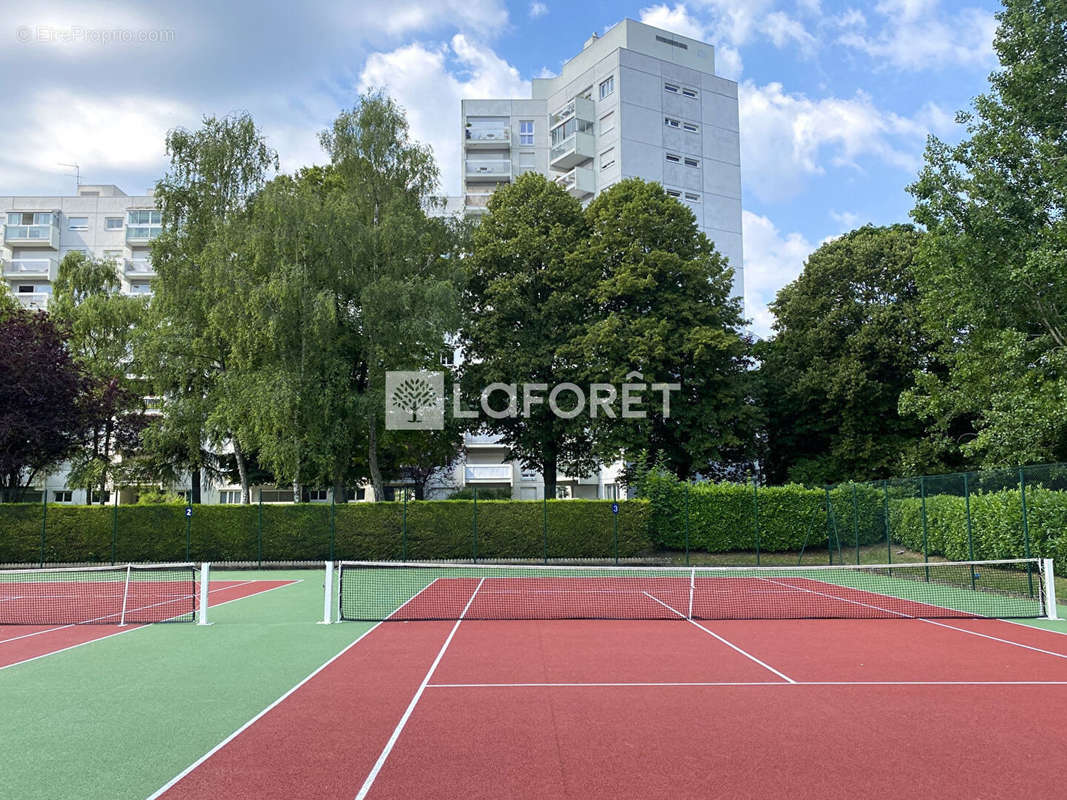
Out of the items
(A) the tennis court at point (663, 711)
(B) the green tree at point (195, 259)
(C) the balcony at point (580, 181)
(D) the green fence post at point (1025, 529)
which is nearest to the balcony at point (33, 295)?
(B) the green tree at point (195, 259)

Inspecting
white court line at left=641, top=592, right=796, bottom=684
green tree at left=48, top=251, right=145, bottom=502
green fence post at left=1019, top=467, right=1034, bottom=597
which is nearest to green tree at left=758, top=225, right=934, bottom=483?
green fence post at left=1019, top=467, right=1034, bottom=597

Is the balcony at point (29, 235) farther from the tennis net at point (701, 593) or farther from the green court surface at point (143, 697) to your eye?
the green court surface at point (143, 697)

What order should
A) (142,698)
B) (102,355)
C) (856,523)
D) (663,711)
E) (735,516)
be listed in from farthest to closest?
1. (102,355)
2. (735,516)
3. (856,523)
4. (142,698)
5. (663,711)

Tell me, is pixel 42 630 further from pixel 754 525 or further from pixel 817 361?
pixel 817 361

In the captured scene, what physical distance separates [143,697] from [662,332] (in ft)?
77.6

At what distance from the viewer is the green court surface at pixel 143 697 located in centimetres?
605

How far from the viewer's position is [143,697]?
850 cm

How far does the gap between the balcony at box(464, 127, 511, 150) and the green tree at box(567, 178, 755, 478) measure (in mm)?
31920

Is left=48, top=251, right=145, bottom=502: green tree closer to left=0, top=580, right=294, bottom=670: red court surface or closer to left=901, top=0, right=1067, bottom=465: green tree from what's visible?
left=0, top=580, right=294, bottom=670: red court surface

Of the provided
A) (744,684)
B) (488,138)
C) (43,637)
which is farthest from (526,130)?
(744,684)

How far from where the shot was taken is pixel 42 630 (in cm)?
1354

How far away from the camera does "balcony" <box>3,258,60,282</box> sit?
2506 inches

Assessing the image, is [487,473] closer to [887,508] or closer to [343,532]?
[343,532]

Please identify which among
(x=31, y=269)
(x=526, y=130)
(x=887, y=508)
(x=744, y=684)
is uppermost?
(x=526, y=130)
